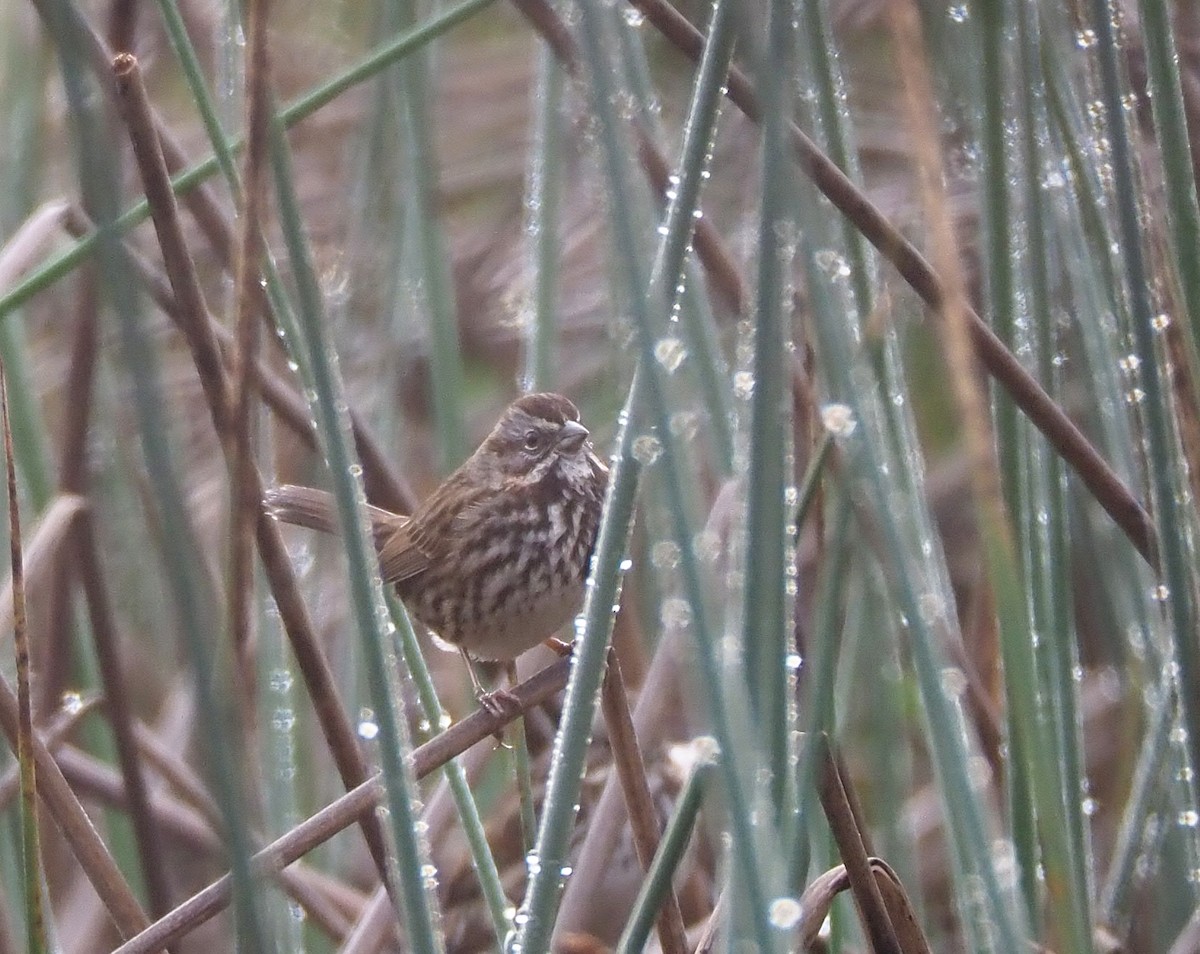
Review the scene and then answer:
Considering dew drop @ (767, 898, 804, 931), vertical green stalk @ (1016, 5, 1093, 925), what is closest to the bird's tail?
vertical green stalk @ (1016, 5, 1093, 925)

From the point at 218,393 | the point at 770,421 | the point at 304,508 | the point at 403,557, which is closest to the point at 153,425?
the point at 770,421

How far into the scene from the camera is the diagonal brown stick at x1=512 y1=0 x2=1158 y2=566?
1.68m

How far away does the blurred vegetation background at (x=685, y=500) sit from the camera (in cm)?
117

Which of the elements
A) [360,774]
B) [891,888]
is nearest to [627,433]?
[891,888]

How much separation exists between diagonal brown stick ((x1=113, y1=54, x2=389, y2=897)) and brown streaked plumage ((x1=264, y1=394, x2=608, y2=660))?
75cm

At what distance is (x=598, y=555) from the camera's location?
1.29 meters

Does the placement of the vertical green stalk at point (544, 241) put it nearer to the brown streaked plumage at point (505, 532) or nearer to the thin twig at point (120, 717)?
the brown streaked plumage at point (505, 532)

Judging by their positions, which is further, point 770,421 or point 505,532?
point 505,532

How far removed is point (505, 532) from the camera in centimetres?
296

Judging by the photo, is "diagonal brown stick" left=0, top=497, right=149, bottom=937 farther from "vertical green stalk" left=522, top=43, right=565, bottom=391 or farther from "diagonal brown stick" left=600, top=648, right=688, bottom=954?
"vertical green stalk" left=522, top=43, right=565, bottom=391

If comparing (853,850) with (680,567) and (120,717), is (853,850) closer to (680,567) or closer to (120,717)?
(680,567)

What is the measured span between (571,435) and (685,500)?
5.84 feet

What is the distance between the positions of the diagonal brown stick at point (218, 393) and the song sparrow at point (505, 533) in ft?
2.47

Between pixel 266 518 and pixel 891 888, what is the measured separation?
2.74 feet
